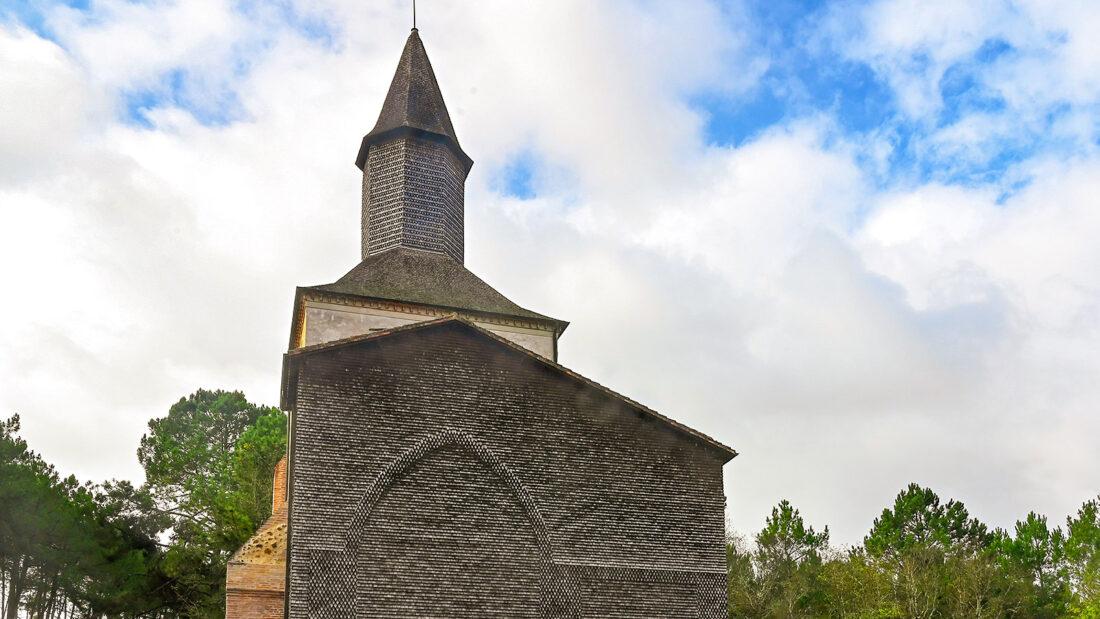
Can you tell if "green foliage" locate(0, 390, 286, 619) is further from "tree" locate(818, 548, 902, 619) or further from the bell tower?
→ "tree" locate(818, 548, 902, 619)

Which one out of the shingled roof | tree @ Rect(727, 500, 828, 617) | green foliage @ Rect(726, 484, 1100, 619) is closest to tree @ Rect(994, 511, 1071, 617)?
green foliage @ Rect(726, 484, 1100, 619)

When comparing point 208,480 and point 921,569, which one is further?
point 208,480

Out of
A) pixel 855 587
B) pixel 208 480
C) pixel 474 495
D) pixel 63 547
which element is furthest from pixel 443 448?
pixel 208 480

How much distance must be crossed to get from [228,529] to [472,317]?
16116 millimetres

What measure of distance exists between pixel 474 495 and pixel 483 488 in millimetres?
229

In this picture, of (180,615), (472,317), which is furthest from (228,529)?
(472,317)

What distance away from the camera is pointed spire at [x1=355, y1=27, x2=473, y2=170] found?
28.5 metres

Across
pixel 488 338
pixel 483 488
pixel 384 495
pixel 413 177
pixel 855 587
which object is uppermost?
pixel 413 177

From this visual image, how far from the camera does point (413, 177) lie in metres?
27.8

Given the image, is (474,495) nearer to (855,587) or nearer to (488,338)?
(488,338)

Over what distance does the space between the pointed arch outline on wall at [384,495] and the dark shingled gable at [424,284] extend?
5.68 m

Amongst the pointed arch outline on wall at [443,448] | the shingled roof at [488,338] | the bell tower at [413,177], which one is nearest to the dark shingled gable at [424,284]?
the bell tower at [413,177]

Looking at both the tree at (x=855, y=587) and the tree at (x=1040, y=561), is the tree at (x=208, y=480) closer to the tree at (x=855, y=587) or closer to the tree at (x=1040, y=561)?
the tree at (x=855, y=587)

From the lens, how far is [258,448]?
43281mm
